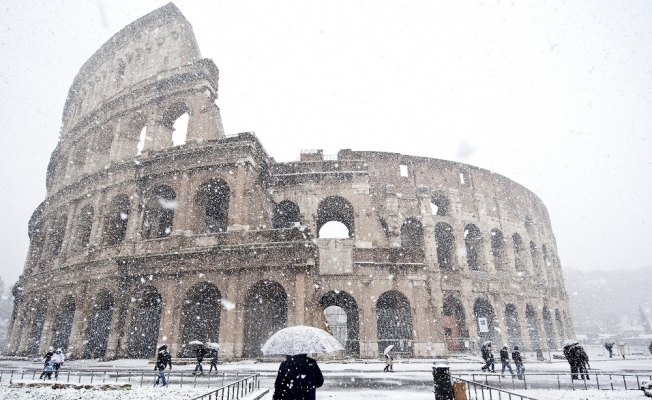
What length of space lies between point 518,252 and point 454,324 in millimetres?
9206

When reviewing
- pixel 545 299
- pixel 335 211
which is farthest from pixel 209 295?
pixel 545 299

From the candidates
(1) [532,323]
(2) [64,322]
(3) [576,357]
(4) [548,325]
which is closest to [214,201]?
(2) [64,322]

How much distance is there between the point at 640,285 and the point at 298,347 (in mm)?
114613

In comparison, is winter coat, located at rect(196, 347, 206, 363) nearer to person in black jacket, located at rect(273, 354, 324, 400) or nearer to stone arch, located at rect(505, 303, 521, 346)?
person in black jacket, located at rect(273, 354, 324, 400)

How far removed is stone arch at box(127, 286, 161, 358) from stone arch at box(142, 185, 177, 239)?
3282 millimetres

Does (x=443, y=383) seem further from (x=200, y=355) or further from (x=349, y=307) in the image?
(x=349, y=307)

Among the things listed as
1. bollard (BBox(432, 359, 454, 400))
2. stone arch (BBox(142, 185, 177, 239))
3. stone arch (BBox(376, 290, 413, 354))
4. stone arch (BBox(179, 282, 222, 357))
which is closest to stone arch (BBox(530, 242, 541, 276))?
stone arch (BBox(376, 290, 413, 354))

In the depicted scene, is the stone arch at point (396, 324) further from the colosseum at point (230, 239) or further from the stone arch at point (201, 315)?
the stone arch at point (201, 315)

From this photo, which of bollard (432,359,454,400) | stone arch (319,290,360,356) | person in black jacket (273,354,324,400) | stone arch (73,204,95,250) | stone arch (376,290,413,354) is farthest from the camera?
stone arch (73,204,95,250)

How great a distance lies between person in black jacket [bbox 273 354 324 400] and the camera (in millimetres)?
4620

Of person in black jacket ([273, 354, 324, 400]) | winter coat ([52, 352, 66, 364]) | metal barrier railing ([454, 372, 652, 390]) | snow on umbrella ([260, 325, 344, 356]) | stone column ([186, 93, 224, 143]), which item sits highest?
stone column ([186, 93, 224, 143])

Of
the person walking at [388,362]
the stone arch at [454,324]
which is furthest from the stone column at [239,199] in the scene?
the stone arch at [454,324]

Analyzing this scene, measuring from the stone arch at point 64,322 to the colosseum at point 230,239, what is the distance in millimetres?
89

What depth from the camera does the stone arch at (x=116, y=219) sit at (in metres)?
21.5
